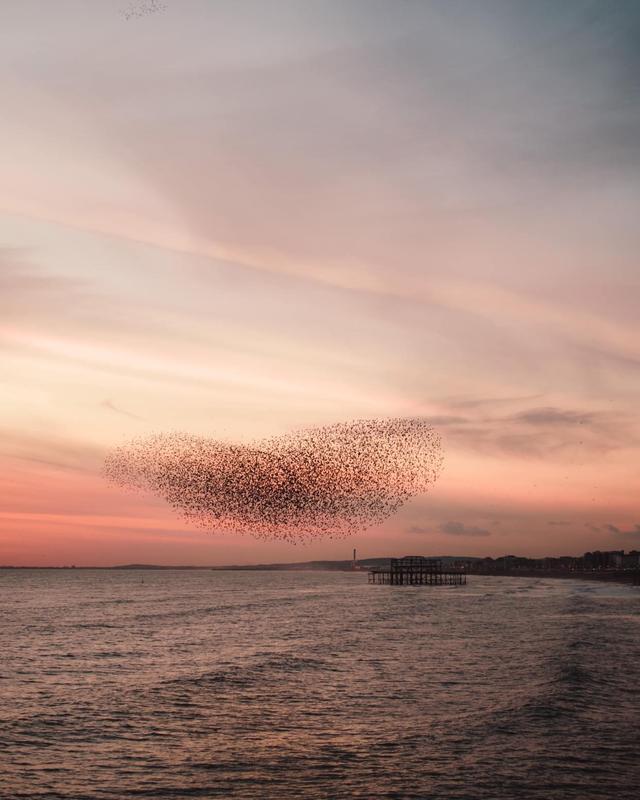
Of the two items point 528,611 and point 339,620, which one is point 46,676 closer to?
point 339,620

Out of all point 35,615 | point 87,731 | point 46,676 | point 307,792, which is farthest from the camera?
point 35,615

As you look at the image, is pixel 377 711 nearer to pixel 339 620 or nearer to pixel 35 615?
pixel 339 620

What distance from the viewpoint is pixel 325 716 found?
98.3 ft

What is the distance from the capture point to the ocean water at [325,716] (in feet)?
70.3

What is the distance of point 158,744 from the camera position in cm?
2577

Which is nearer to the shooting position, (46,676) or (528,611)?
(46,676)

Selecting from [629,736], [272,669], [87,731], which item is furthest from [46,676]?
[629,736]

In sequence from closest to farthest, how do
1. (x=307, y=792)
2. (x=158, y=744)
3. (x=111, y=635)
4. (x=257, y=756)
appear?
(x=307, y=792) < (x=257, y=756) < (x=158, y=744) < (x=111, y=635)

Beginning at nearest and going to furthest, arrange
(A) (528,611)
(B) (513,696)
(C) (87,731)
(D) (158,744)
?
1. (D) (158,744)
2. (C) (87,731)
3. (B) (513,696)
4. (A) (528,611)

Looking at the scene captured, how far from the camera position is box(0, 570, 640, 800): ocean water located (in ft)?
70.3

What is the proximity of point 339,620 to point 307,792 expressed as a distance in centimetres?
6184

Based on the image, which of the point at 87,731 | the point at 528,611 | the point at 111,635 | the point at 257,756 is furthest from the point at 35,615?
the point at 257,756

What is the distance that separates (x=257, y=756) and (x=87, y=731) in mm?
7409

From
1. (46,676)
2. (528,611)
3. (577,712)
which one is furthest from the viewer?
(528,611)
